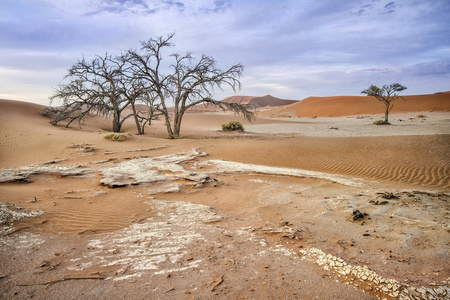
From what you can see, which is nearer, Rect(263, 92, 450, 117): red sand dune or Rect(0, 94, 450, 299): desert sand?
Rect(0, 94, 450, 299): desert sand

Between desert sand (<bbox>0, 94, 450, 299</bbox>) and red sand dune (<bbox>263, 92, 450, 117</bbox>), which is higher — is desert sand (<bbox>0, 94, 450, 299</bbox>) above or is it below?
below

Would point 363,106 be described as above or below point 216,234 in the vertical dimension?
above

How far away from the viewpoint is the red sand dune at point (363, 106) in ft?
136

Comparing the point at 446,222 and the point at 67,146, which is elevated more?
the point at 67,146

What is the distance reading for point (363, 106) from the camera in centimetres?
4925

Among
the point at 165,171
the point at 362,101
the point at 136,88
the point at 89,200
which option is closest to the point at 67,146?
the point at 165,171

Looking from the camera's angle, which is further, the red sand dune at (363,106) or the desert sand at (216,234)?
the red sand dune at (363,106)

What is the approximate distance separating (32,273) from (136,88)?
1647 centimetres

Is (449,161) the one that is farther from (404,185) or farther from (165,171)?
(165,171)

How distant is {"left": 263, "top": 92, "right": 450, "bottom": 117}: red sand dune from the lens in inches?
1636

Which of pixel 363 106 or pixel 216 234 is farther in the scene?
pixel 363 106

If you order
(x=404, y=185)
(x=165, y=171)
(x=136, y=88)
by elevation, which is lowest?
(x=404, y=185)

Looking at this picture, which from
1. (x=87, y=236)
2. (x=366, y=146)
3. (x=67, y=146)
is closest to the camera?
(x=87, y=236)

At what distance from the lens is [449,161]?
8.41 m
